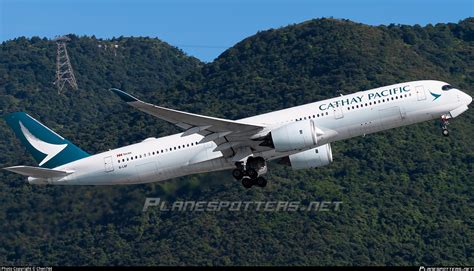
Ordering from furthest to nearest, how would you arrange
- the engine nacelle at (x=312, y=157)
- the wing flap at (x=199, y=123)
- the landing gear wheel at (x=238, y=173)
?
1. the engine nacelle at (x=312, y=157)
2. the landing gear wheel at (x=238, y=173)
3. the wing flap at (x=199, y=123)

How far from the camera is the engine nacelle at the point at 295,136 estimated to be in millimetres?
53812

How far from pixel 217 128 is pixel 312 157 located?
6.83m

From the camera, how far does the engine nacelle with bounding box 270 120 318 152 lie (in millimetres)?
53812

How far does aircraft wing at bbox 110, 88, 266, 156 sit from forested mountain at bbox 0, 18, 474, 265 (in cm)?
482

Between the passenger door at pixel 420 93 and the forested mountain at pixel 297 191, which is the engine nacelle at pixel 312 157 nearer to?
the forested mountain at pixel 297 191

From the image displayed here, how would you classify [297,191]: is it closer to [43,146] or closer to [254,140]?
[43,146]

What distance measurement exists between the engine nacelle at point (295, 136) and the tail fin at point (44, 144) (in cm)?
1286

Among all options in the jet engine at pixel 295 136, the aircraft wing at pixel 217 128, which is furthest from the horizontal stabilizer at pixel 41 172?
the jet engine at pixel 295 136

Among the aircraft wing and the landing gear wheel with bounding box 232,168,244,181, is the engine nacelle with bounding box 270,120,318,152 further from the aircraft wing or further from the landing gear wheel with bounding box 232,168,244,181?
the landing gear wheel with bounding box 232,168,244,181

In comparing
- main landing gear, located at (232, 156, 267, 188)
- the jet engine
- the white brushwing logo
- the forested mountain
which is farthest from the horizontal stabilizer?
the jet engine

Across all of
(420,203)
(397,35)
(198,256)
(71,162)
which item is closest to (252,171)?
(71,162)

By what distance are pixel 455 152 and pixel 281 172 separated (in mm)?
19958

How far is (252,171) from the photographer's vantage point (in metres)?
56.7

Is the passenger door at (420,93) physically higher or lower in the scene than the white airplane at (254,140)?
higher
